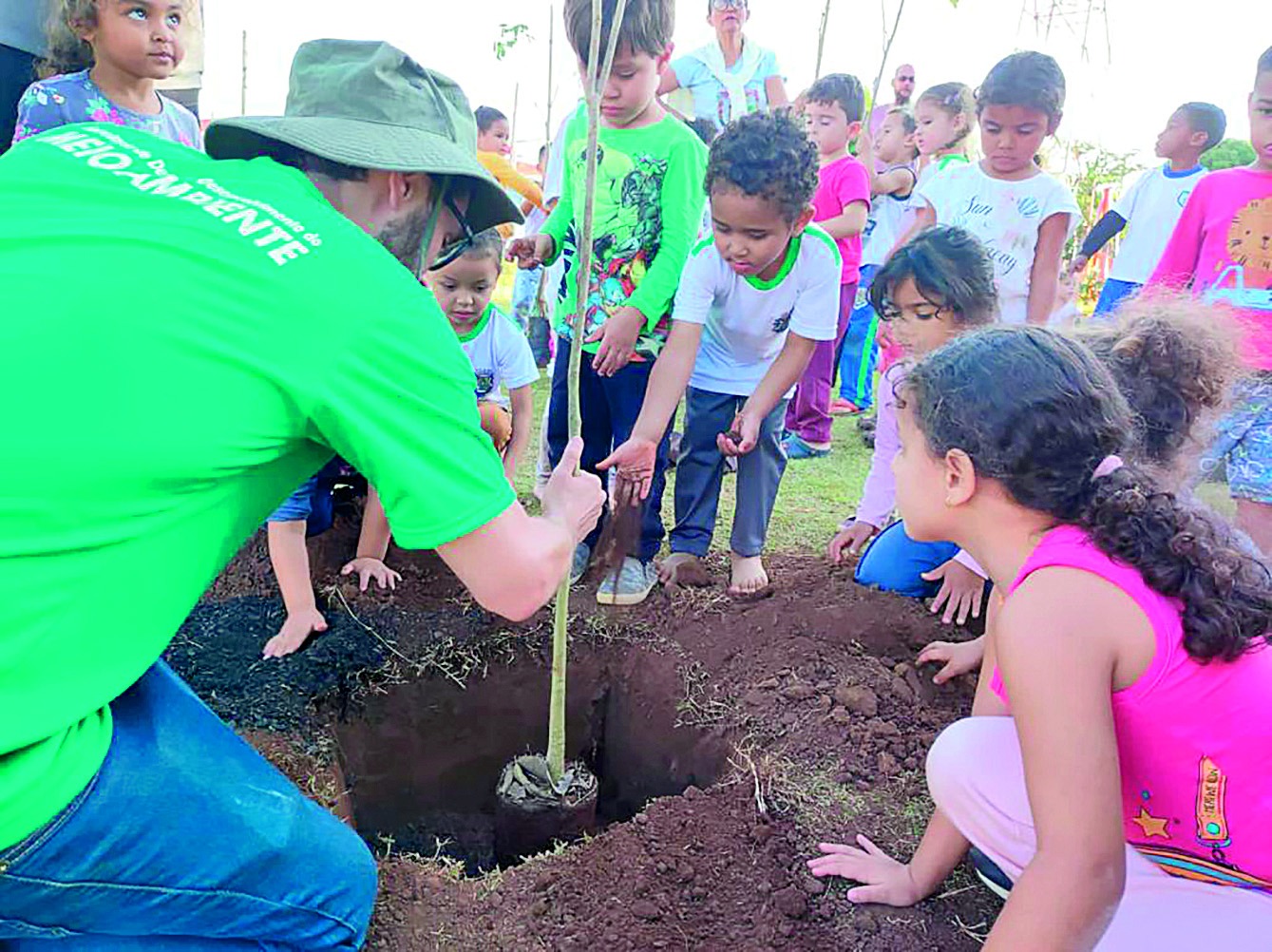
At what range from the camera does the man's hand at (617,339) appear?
289 centimetres

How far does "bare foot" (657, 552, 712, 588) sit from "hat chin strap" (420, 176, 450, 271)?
1824 mm

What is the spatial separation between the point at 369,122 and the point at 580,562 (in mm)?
2034

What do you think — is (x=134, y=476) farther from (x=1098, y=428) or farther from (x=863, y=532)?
Answer: (x=863, y=532)

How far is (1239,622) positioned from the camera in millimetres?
1302

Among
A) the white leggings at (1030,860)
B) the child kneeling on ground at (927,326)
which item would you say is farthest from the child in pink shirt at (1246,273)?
the white leggings at (1030,860)

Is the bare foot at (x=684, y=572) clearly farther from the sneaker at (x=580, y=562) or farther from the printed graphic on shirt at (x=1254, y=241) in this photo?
the printed graphic on shirt at (x=1254, y=241)

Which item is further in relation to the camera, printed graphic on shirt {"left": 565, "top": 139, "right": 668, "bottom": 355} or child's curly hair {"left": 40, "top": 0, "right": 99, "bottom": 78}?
printed graphic on shirt {"left": 565, "top": 139, "right": 668, "bottom": 355}

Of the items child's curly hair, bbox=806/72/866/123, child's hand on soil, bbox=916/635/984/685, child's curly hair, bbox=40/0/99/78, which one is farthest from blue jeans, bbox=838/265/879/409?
child's curly hair, bbox=40/0/99/78

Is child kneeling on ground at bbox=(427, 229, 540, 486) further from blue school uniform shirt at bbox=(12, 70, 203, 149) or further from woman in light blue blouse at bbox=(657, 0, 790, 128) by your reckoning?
woman in light blue blouse at bbox=(657, 0, 790, 128)

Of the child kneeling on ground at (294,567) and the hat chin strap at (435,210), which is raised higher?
the hat chin strap at (435,210)

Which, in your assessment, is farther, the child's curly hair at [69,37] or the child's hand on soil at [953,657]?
the child's curly hair at [69,37]

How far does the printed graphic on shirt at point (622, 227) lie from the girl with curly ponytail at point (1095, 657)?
168 centimetres

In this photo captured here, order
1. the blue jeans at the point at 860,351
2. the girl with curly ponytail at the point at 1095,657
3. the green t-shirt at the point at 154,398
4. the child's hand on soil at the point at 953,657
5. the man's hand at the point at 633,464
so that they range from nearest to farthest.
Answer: the green t-shirt at the point at 154,398, the girl with curly ponytail at the point at 1095,657, the child's hand on soil at the point at 953,657, the man's hand at the point at 633,464, the blue jeans at the point at 860,351

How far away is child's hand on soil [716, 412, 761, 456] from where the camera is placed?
9.62 feet
